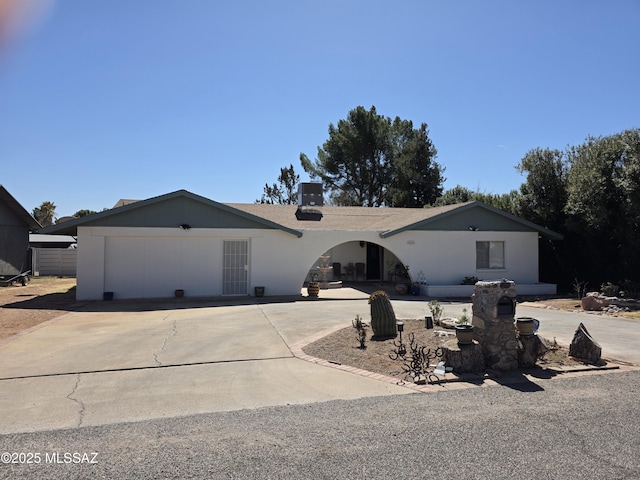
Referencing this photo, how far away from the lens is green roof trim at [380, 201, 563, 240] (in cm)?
1811

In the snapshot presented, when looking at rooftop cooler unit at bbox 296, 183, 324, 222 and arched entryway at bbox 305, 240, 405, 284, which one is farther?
arched entryway at bbox 305, 240, 405, 284

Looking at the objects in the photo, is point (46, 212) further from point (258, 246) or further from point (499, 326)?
point (499, 326)

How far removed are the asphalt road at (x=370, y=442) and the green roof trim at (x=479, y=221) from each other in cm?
1305

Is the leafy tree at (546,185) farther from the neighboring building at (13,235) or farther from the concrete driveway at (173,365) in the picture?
the neighboring building at (13,235)

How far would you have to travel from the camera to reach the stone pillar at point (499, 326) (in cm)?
659

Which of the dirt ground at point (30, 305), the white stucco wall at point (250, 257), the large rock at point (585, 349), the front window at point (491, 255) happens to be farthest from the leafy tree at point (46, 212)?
the large rock at point (585, 349)

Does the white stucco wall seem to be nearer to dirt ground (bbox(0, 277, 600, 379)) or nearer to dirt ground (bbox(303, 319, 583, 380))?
dirt ground (bbox(0, 277, 600, 379))

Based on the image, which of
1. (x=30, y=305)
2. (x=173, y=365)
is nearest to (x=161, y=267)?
(x=30, y=305)

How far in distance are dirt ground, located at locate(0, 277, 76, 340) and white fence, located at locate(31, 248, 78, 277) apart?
6.65 metres

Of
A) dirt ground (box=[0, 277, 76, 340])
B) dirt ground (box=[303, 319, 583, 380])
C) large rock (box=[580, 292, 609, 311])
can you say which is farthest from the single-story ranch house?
dirt ground (box=[303, 319, 583, 380])

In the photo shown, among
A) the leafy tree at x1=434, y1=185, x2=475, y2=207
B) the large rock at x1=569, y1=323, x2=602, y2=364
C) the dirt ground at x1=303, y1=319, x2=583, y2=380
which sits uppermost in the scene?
the leafy tree at x1=434, y1=185, x2=475, y2=207

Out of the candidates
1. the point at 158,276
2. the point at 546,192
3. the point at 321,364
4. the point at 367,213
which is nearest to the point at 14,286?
the point at 158,276

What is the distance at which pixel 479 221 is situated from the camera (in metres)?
18.5

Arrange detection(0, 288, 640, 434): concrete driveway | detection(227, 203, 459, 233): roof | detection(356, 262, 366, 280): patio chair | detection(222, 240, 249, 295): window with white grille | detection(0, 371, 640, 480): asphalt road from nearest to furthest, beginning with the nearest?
detection(0, 371, 640, 480): asphalt road, detection(0, 288, 640, 434): concrete driveway, detection(222, 240, 249, 295): window with white grille, detection(227, 203, 459, 233): roof, detection(356, 262, 366, 280): patio chair
